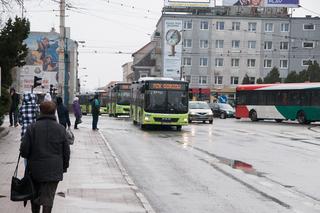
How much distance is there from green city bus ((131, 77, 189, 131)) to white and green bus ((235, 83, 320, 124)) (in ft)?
42.8

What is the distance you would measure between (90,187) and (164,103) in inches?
773

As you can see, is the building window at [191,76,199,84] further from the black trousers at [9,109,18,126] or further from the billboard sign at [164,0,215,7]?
the black trousers at [9,109,18,126]

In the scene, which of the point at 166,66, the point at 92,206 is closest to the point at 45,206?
the point at 92,206

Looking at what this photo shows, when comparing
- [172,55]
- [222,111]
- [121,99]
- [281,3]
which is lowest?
[222,111]

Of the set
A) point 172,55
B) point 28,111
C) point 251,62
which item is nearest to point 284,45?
point 251,62

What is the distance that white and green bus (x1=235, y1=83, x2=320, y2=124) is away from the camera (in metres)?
39.7

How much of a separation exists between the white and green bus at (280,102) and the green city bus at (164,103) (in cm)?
1303

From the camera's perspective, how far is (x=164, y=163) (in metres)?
15.2

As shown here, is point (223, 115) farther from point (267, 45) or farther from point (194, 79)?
point (267, 45)

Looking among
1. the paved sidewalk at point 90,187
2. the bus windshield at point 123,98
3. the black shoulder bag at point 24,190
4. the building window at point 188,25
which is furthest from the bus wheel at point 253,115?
the building window at point 188,25

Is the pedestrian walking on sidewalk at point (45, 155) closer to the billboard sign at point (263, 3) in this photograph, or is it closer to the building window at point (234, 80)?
the billboard sign at point (263, 3)

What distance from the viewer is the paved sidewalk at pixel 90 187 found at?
28.2 feet

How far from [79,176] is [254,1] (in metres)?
79.3

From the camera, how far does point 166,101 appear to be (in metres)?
30.0
